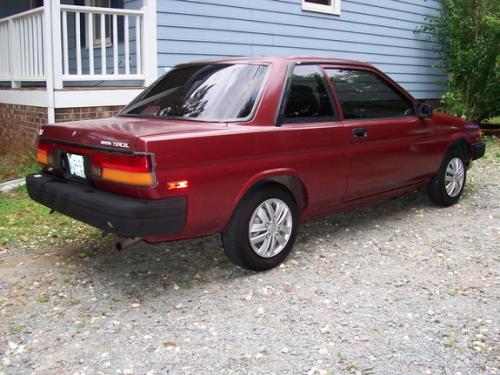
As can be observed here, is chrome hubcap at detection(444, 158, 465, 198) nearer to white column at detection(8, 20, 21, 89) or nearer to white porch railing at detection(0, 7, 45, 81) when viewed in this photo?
white porch railing at detection(0, 7, 45, 81)

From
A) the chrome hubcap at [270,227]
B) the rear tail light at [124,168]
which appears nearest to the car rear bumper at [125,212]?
the rear tail light at [124,168]

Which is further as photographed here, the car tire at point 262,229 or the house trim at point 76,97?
the house trim at point 76,97

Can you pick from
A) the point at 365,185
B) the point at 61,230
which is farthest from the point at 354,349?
the point at 61,230

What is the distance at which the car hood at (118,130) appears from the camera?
11.6 ft

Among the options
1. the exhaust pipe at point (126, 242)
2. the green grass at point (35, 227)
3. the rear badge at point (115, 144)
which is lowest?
the green grass at point (35, 227)

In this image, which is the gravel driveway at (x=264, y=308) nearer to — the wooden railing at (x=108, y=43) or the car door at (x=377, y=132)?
the car door at (x=377, y=132)

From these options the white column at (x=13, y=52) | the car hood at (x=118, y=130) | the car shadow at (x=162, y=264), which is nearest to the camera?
the car hood at (x=118, y=130)

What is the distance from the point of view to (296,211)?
170 inches

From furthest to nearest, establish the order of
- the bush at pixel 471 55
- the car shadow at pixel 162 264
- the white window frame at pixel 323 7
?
the bush at pixel 471 55 → the white window frame at pixel 323 7 → the car shadow at pixel 162 264

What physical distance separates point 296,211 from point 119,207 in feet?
4.79

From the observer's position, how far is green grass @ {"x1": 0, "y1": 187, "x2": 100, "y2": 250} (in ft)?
16.1

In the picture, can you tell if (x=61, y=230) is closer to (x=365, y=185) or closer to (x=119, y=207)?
(x=119, y=207)

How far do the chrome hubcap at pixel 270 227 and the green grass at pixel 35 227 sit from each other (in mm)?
1649

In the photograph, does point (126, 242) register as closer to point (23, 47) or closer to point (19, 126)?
point (19, 126)
